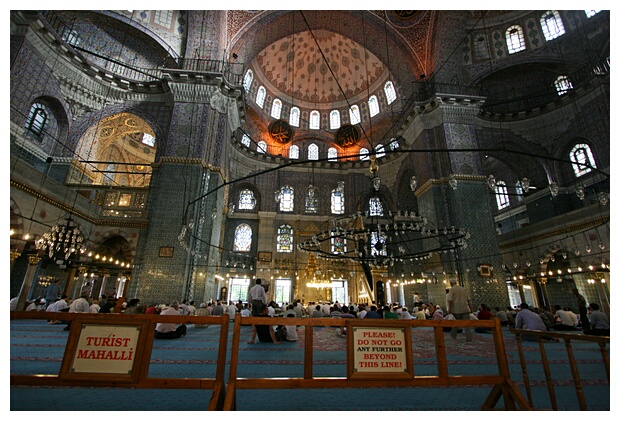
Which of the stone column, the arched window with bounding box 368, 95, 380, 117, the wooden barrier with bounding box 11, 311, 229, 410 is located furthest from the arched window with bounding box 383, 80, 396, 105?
the wooden barrier with bounding box 11, 311, 229, 410

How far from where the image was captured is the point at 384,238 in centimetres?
1045

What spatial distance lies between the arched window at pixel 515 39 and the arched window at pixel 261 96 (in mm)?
13161

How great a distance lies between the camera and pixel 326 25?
1619 cm

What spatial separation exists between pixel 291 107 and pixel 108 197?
12523mm

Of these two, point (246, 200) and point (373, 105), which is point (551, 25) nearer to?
point (373, 105)

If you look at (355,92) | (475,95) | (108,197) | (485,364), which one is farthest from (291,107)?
(485,364)

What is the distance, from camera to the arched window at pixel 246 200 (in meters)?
17.5

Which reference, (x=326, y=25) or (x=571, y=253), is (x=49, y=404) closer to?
(x=571, y=253)

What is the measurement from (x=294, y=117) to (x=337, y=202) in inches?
260

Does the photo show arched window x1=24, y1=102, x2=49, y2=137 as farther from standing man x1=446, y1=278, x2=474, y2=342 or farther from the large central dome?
standing man x1=446, y1=278, x2=474, y2=342

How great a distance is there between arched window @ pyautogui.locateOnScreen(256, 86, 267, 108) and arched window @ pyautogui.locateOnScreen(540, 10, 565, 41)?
569 inches

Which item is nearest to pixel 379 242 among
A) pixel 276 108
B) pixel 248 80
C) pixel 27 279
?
pixel 27 279

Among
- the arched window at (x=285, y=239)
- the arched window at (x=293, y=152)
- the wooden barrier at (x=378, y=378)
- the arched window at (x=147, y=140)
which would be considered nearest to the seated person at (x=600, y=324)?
the wooden barrier at (x=378, y=378)

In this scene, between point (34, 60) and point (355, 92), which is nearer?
point (34, 60)
